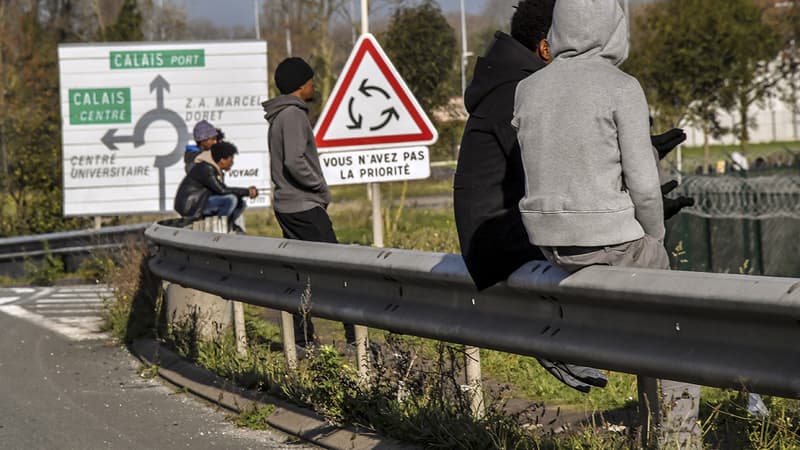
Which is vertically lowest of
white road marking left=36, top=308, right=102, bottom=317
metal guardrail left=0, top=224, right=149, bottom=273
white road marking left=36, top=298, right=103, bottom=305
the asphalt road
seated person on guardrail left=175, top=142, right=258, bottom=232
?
white road marking left=36, top=298, right=103, bottom=305

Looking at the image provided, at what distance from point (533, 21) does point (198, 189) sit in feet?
19.6

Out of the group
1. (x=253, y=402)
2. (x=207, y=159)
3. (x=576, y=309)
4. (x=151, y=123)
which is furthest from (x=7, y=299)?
(x=576, y=309)

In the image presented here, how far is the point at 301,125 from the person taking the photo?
380 inches

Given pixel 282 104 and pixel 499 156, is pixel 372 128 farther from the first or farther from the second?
pixel 499 156

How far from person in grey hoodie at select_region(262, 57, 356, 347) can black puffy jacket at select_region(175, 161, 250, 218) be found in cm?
159

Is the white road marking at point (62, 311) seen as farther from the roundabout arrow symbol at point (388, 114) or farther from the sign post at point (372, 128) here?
the roundabout arrow symbol at point (388, 114)

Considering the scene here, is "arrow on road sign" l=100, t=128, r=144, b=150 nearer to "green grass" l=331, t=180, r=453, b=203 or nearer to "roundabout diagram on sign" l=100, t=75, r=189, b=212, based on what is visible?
"roundabout diagram on sign" l=100, t=75, r=189, b=212

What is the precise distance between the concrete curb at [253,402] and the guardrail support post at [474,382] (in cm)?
34

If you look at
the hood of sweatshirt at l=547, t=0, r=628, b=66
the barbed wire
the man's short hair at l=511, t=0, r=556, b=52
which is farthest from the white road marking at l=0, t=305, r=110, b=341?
the hood of sweatshirt at l=547, t=0, r=628, b=66

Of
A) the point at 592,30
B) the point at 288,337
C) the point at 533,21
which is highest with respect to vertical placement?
Result: the point at 533,21

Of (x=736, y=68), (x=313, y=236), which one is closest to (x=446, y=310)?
(x=313, y=236)

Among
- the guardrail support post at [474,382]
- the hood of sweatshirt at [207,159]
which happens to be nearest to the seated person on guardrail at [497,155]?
the guardrail support post at [474,382]

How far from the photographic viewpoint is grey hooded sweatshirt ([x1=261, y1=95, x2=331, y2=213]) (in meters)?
9.65

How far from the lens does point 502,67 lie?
6020 millimetres
